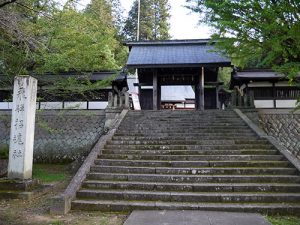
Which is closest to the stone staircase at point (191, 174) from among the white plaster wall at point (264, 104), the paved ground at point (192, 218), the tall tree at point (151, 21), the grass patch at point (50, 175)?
the paved ground at point (192, 218)

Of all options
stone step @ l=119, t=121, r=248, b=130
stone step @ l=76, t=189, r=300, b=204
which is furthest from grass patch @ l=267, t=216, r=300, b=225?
stone step @ l=119, t=121, r=248, b=130

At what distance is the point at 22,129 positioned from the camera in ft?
23.9

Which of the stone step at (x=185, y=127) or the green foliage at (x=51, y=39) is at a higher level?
the green foliage at (x=51, y=39)

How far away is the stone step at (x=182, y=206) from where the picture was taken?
19.6ft

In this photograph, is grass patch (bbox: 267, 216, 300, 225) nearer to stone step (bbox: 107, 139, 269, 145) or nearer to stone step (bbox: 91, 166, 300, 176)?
stone step (bbox: 91, 166, 300, 176)

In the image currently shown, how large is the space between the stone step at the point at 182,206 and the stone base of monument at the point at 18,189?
146 centimetres

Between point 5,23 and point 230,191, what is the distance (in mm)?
6424

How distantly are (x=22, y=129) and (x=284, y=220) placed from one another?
639 cm

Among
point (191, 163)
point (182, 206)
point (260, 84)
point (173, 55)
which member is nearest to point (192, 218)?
point (182, 206)

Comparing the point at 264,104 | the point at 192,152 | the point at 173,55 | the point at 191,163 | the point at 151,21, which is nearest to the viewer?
the point at 191,163

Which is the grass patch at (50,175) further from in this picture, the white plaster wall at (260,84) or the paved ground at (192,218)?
the white plaster wall at (260,84)

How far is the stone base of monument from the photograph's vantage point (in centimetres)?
688

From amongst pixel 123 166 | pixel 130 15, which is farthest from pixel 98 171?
pixel 130 15

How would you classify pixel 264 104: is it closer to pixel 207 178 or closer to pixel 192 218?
pixel 207 178
